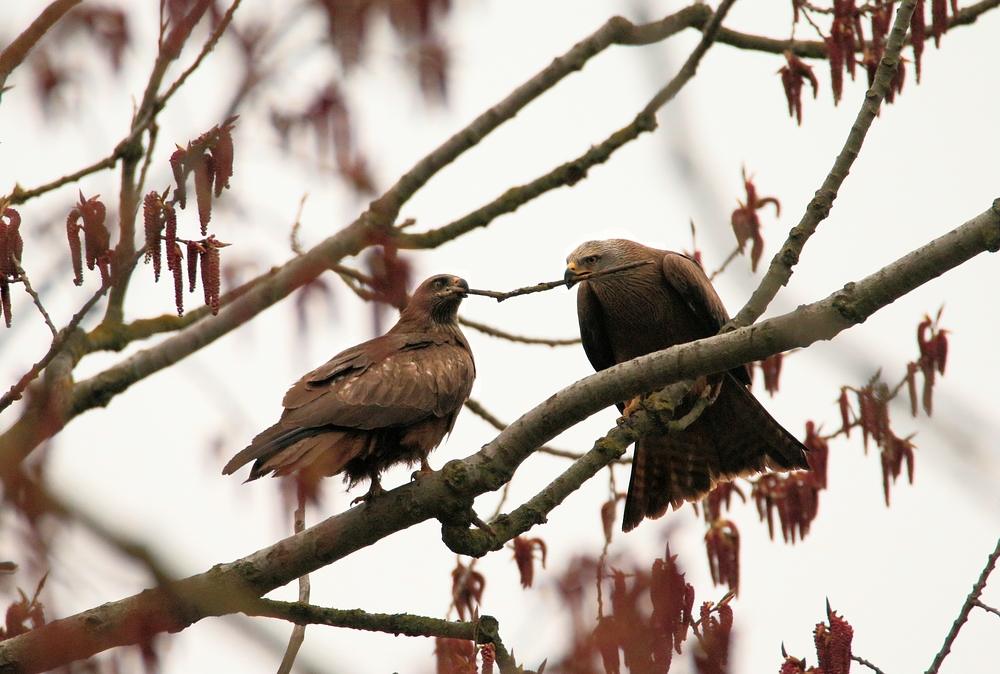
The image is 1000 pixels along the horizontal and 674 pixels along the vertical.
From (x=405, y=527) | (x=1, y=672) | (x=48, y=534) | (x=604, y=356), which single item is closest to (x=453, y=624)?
(x=405, y=527)

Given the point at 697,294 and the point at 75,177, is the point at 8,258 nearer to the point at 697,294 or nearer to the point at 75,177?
the point at 75,177

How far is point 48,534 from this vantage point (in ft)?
3.76

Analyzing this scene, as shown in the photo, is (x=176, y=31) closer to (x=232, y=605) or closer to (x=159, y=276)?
(x=159, y=276)

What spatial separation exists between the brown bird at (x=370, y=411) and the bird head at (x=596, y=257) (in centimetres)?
145

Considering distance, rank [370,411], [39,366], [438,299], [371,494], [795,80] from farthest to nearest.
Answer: [438,299]
[795,80]
[370,411]
[371,494]
[39,366]

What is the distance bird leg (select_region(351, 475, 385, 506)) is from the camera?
13.2 feet

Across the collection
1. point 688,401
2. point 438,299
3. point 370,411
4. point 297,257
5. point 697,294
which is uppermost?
point 438,299

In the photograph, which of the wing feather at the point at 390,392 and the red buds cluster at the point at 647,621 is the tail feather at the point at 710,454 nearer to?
the wing feather at the point at 390,392

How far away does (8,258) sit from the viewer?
3.43 m

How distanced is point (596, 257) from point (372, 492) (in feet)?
10.4

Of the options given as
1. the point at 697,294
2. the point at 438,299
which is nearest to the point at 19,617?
the point at 438,299

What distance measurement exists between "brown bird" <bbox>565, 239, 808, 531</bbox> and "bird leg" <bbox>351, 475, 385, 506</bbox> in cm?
215

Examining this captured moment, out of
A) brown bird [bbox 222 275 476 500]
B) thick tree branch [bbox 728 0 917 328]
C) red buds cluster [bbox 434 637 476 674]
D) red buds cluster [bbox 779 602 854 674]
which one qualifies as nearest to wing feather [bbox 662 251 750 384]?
brown bird [bbox 222 275 476 500]

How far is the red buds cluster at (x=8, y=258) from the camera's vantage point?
342cm
